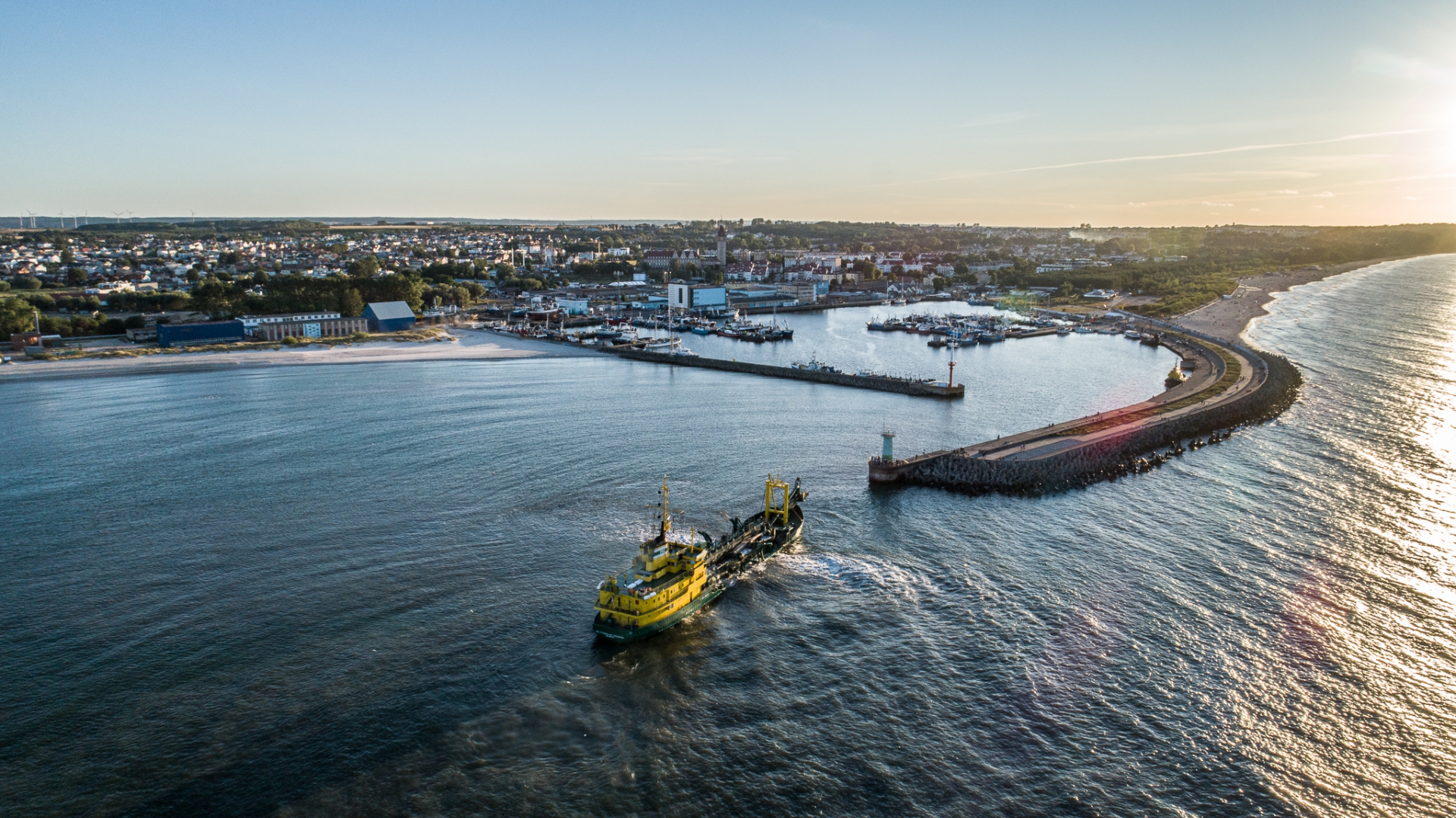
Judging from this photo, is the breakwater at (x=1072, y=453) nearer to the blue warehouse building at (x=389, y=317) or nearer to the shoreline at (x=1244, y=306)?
the shoreline at (x=1244, y=306)

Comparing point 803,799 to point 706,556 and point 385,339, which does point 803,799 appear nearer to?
point 706,556

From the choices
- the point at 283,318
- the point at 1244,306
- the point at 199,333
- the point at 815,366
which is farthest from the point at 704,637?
the point at 1244,306

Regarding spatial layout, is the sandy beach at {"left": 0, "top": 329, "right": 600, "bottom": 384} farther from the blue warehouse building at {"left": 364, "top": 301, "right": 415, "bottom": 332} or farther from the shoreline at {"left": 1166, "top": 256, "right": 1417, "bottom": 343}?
the shoreline at {"left": 1166, "top": 256, "right": 1417, "bottom": 343}

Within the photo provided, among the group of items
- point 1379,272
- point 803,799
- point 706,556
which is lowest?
point 803,799

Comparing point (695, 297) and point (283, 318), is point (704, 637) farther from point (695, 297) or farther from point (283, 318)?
point (695, 297)

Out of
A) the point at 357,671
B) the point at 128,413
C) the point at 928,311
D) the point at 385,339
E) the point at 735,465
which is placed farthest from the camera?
the point at 928,311

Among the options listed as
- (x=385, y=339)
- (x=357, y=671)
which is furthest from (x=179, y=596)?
(x=385, y=339)

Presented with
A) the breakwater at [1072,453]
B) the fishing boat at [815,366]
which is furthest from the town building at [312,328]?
the breakwater at [1072,453]

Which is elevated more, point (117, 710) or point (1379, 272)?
point (1379, 272)
